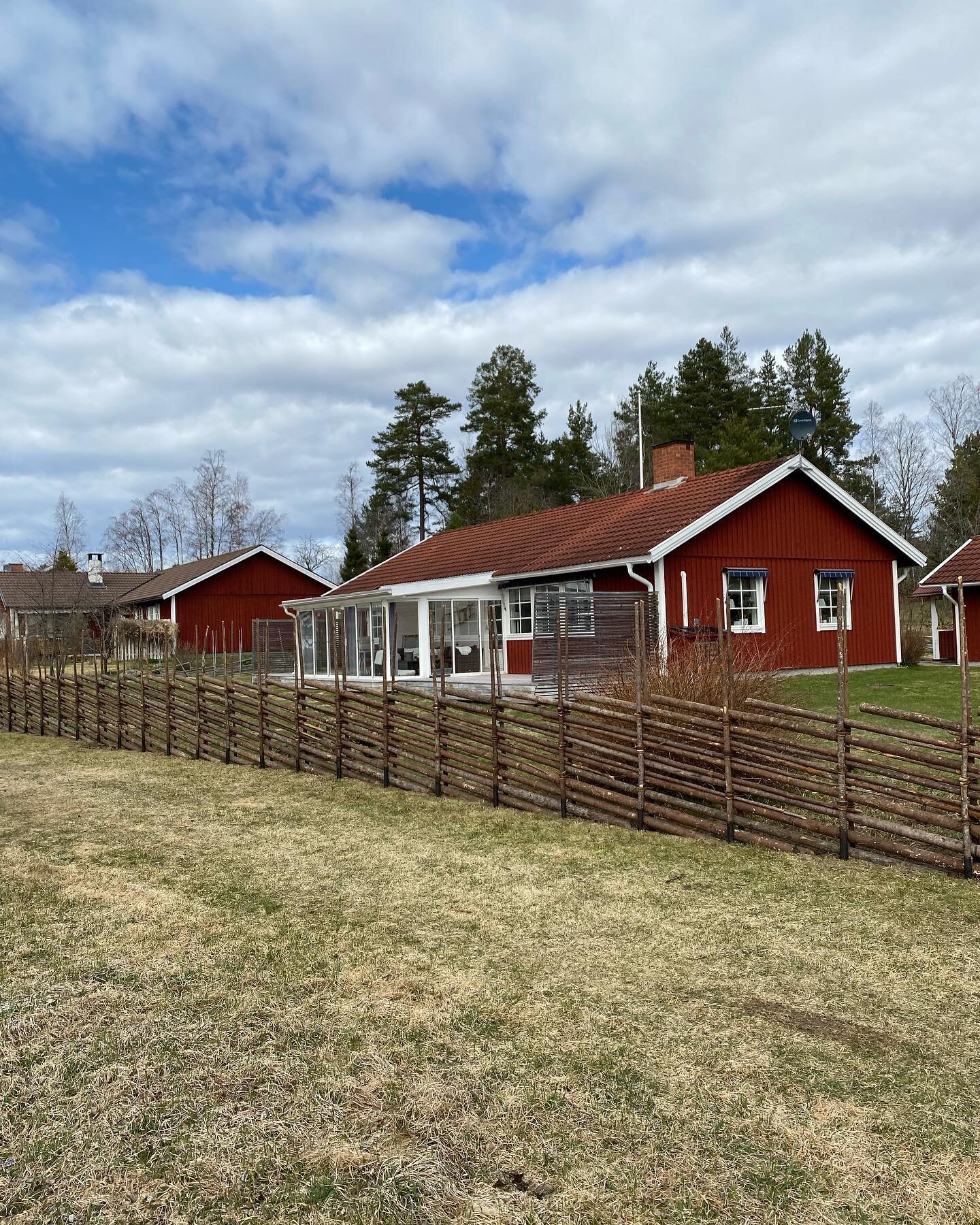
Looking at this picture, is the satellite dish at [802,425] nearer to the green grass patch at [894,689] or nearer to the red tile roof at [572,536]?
the red tile roof at [572,536]

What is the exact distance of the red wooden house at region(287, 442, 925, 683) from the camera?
1681 cm

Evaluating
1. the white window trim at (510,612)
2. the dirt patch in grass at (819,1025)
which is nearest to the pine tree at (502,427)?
the white window trim at (510,612)

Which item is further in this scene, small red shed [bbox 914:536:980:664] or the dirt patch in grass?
small red shed [bbox 914:536:980:664]

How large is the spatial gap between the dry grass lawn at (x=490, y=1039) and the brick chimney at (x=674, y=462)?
1541 centimetres

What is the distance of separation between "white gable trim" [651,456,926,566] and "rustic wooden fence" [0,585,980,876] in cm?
586

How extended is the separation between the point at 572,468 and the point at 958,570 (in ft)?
78.8

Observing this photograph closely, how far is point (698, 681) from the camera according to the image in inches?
317

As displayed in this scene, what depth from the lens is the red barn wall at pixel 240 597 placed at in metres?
34.2

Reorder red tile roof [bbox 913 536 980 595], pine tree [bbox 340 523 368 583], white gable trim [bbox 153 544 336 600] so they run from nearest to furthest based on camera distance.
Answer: red tile roof [bbox 913 536 980 595]
white gable trim [bbox 153 544 336 600]
pine tree [bbox 340 523 368 583]

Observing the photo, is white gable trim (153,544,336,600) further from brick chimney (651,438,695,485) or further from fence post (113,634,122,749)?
fence post (113,634,122,749)

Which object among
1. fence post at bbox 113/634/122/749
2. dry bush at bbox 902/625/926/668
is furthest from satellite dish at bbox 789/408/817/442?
fence post at bbox 113/634/122/749

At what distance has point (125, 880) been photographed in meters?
6.52

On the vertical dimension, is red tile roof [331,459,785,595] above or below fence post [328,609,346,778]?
above

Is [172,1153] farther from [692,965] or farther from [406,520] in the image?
[406,520]
